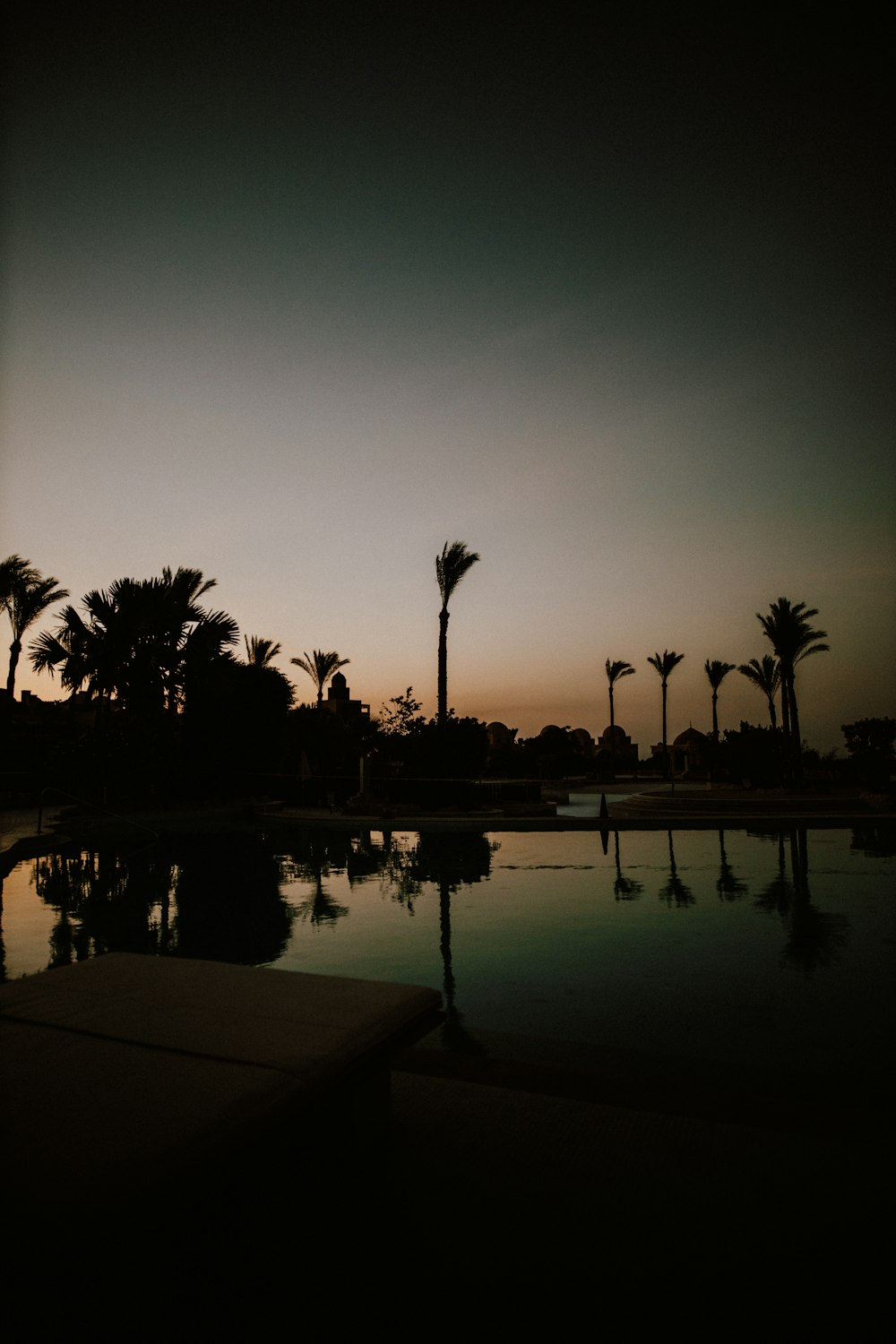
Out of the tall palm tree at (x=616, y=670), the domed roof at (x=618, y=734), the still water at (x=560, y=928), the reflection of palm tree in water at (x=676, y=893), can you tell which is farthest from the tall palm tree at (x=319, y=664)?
the domed roof at (x=618, y=734)

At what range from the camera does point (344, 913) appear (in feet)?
32.5

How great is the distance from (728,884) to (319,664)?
38.1 meters

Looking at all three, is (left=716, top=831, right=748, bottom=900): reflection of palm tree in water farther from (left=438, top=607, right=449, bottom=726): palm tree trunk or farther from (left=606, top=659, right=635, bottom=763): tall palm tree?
(left=606, top=659, right=635, bottom=763): tall palm tree

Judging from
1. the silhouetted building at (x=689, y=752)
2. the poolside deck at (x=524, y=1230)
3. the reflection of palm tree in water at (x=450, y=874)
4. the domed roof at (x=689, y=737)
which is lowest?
the reflection of palm tree in water at (x=450, y=874)

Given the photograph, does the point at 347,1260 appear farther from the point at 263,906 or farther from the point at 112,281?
the point at 263,906

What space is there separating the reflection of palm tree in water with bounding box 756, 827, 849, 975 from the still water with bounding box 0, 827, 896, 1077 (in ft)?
0.13

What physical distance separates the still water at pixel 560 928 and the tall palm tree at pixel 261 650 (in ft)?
80.0

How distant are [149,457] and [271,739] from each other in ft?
63.3

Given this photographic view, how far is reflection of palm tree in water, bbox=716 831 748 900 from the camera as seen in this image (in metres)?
10.6

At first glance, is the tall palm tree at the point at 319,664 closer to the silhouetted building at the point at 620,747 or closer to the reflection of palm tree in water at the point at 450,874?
the reflection of palm tree in water at the point at 450,874

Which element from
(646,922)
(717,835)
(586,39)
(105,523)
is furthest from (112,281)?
(717,835)

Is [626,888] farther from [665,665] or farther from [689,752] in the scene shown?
[689,752]

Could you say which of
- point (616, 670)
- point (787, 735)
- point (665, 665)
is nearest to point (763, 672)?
point (665, 665)

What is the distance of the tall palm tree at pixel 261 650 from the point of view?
40250 millimetres
